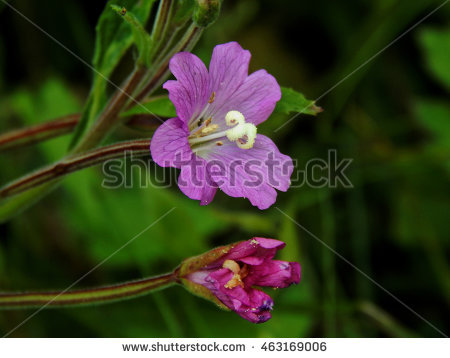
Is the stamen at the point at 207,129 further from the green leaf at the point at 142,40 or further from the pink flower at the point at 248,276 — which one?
the pink flower at the point at 248,276

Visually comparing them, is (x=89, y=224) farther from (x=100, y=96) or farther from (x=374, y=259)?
(x=374, y=259)

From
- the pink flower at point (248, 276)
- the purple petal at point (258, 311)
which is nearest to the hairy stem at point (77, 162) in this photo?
A: the pink flower at point (248, 276)

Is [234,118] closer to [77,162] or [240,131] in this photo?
[240,131]

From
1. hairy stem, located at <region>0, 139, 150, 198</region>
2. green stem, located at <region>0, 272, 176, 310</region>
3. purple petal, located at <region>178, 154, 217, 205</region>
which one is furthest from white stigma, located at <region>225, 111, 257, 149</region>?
green stem, located at <region>0, 272, 176, 310</region>

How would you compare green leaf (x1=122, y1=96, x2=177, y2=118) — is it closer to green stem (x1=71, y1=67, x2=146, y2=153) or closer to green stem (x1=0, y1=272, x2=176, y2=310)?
green stem (x1=71, y1=67, x2=146, y2=153)

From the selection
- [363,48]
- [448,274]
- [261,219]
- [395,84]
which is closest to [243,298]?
[261,219]

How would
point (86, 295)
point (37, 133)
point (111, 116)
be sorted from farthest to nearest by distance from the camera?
point (37, 133)
point (111, 116)
point (86, 295)

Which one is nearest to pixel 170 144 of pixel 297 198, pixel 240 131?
pixel 240 131

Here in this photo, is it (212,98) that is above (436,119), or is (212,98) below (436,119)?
below
